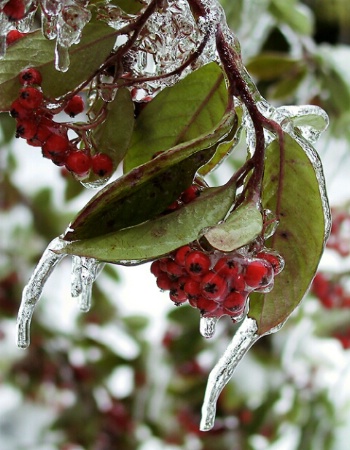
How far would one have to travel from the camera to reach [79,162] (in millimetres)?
438

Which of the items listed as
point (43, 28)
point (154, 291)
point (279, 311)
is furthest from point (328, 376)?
point (43, 28)

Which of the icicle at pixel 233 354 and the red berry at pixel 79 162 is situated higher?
the red berry at pixel 79 162

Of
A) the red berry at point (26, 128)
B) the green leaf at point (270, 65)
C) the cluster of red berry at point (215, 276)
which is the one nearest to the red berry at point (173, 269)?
the cluster of red berry at point (215, 276)

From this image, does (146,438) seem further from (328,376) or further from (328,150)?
(328,150)

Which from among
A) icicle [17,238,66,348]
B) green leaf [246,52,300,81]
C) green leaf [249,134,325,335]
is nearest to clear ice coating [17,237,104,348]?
icicle [17,238,66,348]

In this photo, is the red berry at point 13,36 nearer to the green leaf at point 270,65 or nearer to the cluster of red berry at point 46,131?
the cluster of red berry at point 46,131

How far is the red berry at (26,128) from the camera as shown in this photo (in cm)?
43

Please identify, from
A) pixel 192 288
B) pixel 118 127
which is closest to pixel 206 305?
pixel 192 288

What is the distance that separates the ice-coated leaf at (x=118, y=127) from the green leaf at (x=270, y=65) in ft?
1.87

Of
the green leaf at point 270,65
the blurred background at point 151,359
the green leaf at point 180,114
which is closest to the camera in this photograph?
the green leaf at point 180,114

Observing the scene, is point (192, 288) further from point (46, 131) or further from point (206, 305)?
point (46, 131)

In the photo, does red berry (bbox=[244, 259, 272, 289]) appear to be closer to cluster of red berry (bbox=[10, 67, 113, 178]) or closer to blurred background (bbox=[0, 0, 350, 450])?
cluster of red berry (bbox=[10, 67, 113, 178])

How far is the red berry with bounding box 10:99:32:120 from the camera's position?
420 mm

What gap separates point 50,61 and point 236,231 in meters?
0.15
